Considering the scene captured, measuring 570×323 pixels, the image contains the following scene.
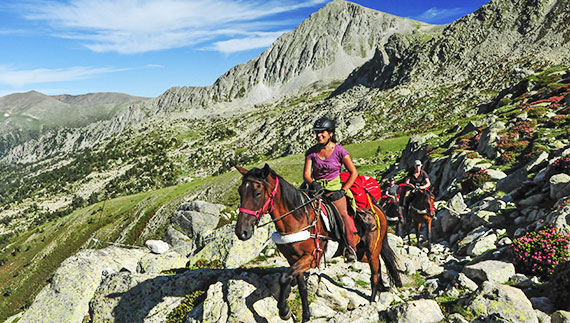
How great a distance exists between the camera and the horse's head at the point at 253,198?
726cm

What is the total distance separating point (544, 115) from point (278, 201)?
33.2 meters

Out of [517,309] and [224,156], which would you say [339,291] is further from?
[224,156]

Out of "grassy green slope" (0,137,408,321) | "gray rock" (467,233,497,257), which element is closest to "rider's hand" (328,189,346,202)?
"gray rock" (467,233,497,257)

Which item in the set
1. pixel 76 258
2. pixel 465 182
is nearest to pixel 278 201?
pixel 76 258

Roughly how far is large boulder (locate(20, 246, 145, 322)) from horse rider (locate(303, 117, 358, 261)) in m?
13.1

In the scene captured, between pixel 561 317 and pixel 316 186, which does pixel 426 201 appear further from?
pixel 316 186

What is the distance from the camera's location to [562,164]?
1549 centimetres

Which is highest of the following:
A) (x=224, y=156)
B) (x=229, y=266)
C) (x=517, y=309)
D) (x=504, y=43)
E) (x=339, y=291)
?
(x=504, y=43)

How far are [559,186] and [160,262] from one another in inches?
841

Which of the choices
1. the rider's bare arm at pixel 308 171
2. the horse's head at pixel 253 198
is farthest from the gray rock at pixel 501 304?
the horse's head at pixel 253 198

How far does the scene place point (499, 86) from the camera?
121375 mm

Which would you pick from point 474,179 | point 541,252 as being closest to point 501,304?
point 541,252

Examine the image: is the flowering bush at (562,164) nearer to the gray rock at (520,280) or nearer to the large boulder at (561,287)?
the gray rock at (520,280)

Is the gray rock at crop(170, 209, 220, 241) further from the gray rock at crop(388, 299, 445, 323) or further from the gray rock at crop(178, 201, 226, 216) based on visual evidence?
the gray rock at crop(388, 299, 445, 323)
